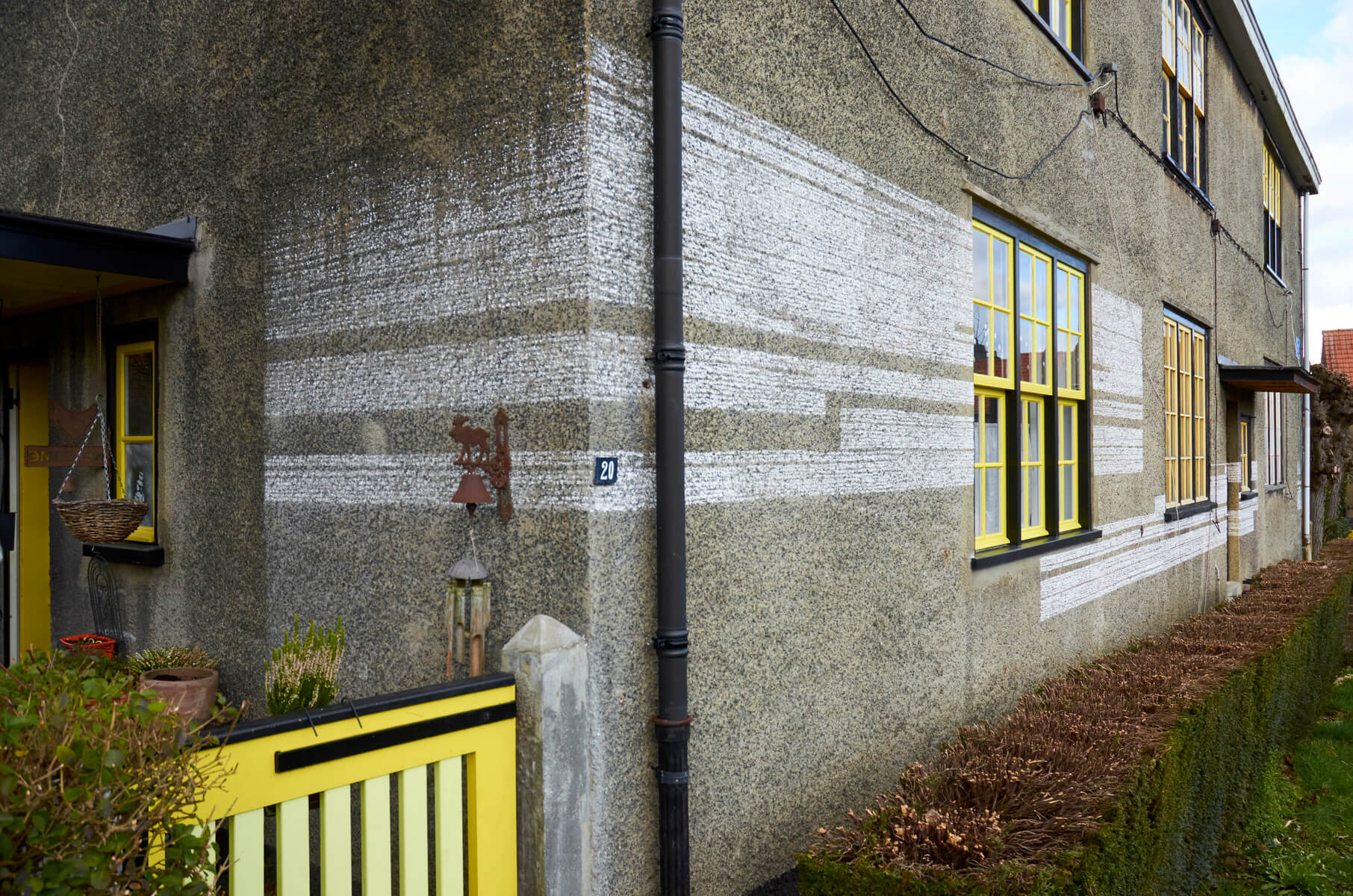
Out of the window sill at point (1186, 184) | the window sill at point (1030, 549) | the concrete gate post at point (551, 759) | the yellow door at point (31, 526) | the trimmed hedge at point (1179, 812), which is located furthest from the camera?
the window sill at point (1186, 184)

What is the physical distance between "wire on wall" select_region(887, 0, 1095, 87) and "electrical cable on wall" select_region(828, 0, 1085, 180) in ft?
0.51

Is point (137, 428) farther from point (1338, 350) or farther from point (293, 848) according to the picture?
point (1338, 350)

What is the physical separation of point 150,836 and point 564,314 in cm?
199

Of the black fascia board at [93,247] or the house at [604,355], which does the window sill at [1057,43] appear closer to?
the house at [604,355]

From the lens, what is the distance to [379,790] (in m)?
2.84

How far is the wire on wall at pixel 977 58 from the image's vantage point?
532cm

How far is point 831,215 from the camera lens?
15.2ft

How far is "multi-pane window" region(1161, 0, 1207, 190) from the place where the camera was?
33.3 feet

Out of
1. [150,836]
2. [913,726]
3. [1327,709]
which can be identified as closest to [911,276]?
[913,726]

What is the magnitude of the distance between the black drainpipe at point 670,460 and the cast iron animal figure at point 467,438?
0.64m

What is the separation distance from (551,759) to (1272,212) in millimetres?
17129

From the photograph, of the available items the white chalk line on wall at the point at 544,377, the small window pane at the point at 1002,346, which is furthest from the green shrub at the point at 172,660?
the small window pane at the point at 1002,346

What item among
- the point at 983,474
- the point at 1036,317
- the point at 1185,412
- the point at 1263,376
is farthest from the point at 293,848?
the point at 1263,376

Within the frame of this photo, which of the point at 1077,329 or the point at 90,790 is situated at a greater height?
the point at 1077,329
